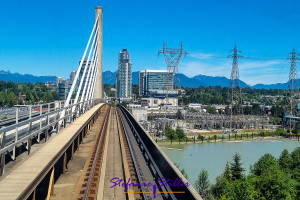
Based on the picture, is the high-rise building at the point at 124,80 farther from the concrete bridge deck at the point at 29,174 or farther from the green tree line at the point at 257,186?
the concrete bridge deck at the point at 29,174

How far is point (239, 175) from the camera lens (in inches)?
1166

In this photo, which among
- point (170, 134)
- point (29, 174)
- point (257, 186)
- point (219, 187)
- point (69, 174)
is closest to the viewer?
point (29, 174)

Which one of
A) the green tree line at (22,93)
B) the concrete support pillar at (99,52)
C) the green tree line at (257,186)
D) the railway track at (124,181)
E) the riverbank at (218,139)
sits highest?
the concrete support pillar at (99,52)

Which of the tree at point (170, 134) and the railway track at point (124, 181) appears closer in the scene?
the railway track at point (124, 181)

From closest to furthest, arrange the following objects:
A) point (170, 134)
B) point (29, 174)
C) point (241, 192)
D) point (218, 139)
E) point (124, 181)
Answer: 1. point (29, 174)
2. point (124, 181)
3. point (241, 192)
4. point (170, 134)
5. point (218, 139)

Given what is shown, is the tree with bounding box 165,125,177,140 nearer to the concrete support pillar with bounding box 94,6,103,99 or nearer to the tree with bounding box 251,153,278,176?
the concrete support pillar with bounding box 94,6,103,99

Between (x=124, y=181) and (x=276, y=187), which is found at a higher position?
(x=124, y=181)

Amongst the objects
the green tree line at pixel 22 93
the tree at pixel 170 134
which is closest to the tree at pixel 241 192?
the green tree line at pixel 22 93

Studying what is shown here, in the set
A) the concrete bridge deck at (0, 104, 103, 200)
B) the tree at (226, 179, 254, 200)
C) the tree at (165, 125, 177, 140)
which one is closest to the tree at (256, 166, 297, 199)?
the tree at (226, 179, 254, 200)

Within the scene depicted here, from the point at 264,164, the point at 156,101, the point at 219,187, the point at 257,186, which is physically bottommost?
the point at 219,187

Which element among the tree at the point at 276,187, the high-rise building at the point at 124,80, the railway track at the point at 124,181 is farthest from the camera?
the high-rise building at the point at 124,80

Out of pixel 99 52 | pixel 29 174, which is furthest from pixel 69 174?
pixel 99 52

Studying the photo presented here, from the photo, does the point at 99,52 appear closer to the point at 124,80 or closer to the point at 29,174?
the point at 29,174

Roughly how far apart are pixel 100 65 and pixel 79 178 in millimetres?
31132
